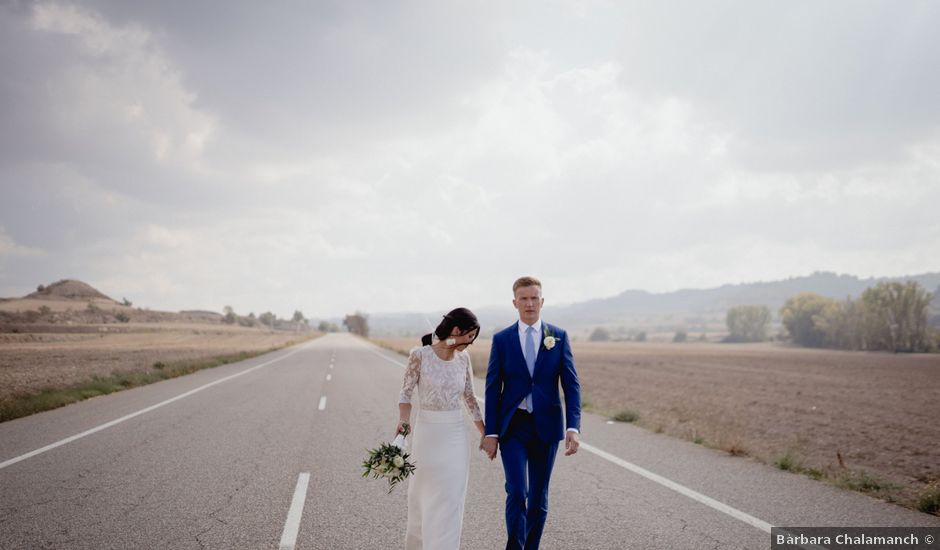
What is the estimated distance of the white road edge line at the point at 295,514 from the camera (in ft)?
13.2

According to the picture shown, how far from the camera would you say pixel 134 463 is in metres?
6.50

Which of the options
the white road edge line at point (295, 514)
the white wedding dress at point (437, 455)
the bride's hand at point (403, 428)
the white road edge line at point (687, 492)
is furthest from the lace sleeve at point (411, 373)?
the white road edge line at point (687, 492)

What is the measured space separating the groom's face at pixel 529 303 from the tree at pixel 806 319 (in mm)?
131842

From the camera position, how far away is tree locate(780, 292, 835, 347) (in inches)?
4493

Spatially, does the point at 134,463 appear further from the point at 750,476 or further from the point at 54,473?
the point at 750,476

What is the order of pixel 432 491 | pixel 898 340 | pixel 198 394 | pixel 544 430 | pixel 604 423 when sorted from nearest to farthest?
pixel 432 491, pixel 544 430, pixel 604 423, pixel 198 394, pixel 898 340

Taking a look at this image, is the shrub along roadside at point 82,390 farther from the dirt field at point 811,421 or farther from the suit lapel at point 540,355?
the dirt field at point 811,421

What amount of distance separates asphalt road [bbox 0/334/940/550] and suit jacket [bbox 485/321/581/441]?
0.59 metres

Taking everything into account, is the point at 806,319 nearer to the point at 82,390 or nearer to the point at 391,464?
the point at 82,390

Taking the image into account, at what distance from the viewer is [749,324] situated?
163500 mm

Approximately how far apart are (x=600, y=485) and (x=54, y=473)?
640 cm

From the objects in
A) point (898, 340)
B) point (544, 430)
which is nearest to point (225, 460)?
point (544, 430)

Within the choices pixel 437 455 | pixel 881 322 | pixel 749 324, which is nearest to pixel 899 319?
pixel 881 322

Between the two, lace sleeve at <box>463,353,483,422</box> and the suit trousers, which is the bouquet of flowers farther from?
the suit trousers
